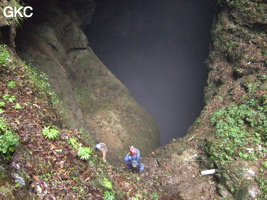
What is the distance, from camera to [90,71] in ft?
48.8

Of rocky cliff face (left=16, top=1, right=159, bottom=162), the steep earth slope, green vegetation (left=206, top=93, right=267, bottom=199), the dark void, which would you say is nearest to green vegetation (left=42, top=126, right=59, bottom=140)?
the steep earth slope

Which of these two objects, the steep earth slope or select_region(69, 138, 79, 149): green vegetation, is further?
select_region(69, 138, 79, 149): green vegetation

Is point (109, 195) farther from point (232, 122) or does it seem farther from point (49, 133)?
point (232, 122)

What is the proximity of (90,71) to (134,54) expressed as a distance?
12.8 m

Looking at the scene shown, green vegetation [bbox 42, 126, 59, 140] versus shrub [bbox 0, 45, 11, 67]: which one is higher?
shrub [bbox 0, 45, 11, 67]

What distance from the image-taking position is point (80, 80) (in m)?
14.3

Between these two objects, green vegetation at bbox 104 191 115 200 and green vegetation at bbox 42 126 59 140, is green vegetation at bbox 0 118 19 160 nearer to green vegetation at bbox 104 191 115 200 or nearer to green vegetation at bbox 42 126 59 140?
green vegetation at bbox 42 126 59 140

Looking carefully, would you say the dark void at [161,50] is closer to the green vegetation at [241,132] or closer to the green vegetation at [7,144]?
the green vegetation at [241,132]

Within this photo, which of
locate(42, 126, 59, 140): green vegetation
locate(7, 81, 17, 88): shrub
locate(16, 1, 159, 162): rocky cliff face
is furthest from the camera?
locate(16, 1, 159, 162): rocky cliff face

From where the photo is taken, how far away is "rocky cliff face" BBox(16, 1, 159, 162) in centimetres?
1083

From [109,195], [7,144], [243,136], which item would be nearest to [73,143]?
[109,195]

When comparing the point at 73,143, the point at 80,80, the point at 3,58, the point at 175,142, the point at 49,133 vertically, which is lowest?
the point at 175,142

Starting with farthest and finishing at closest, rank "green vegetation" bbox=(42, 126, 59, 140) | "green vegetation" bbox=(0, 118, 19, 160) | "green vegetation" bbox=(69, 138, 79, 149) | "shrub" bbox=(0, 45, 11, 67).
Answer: "shrub" bbox=(0, 45, 11, 67), "green vegetation" bbox=(69, 138, 79, 149), "green vegetation" bbox=(42, 126, 59, 140), "green vegetation" bbox=(0, 118, 19, 160)

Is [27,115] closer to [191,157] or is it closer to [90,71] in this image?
[191,157]
